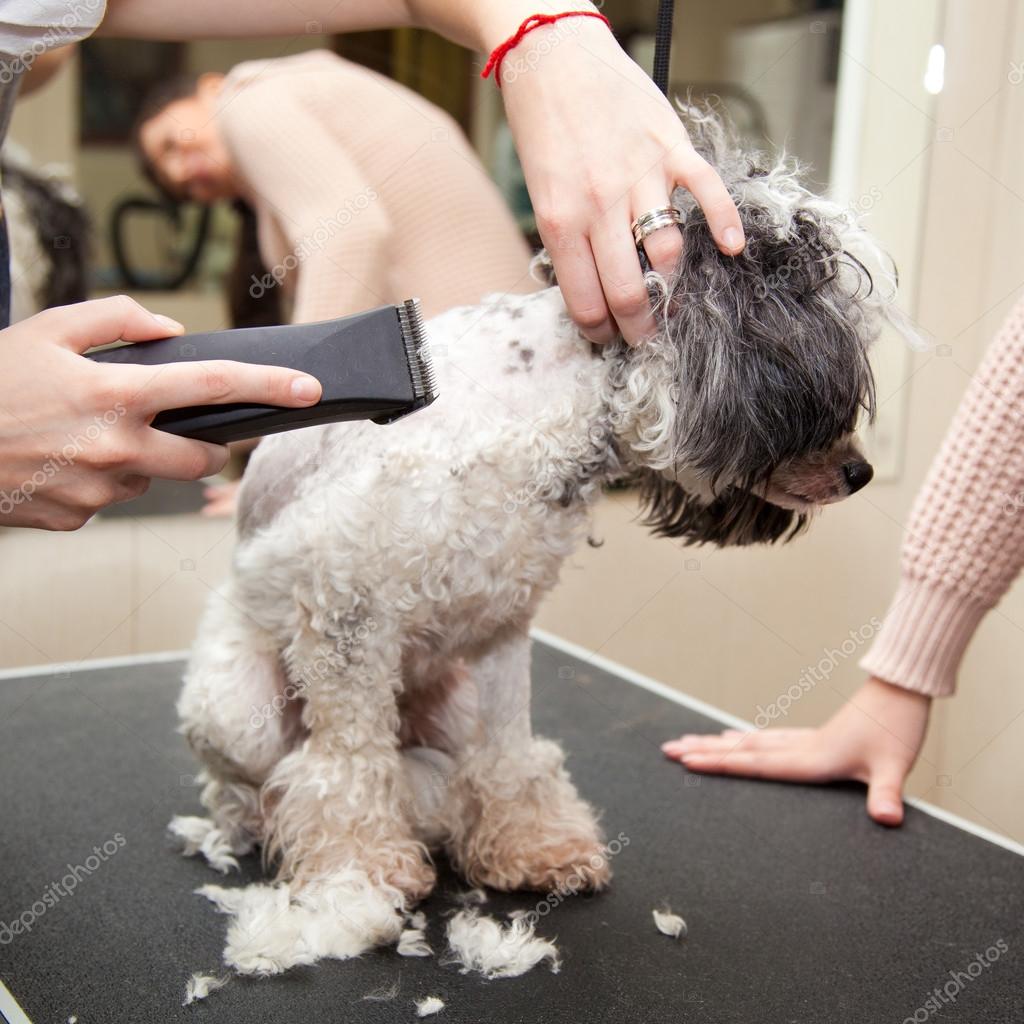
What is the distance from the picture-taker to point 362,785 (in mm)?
1121

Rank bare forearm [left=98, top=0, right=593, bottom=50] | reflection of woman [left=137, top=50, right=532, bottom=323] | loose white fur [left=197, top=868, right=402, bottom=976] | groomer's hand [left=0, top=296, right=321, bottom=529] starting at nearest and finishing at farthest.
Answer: groomer's hand [left=0, top=296, right=321, bottom=529]
loose white fur [left=197, top=868, right=402, bottom=976]
bare forearm [left=98, top=0, right=593, bottom=50]
reflection of woman [left=137, top=50, right=532, bottom=323]

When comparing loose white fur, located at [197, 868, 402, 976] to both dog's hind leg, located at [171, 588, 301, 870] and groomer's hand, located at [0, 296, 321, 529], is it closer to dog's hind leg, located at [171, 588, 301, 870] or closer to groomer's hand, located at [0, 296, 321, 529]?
dog's hind leg, located at [171, 588, 301, 870]

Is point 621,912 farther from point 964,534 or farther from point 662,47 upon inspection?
point 662,47

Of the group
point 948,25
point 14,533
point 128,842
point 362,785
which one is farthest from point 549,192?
point 14,533

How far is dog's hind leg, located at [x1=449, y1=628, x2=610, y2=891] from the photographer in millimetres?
1198

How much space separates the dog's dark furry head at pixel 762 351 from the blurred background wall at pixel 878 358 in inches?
41.4

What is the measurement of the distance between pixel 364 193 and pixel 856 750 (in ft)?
3.98

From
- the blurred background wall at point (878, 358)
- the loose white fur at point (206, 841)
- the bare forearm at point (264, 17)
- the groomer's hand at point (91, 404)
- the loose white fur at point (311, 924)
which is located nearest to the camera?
the groomer's hand at point (91, 404)

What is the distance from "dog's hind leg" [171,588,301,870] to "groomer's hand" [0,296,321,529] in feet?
1.35

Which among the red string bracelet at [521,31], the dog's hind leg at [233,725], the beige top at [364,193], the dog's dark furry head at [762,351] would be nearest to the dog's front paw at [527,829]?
the dog's hind leg at [233,725]

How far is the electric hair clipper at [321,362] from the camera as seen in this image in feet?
2.72

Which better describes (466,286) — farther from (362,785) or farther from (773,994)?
(773,994)

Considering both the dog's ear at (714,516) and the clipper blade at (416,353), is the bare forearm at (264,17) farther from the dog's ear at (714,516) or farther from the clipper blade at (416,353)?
the dog's ear at (714,516)

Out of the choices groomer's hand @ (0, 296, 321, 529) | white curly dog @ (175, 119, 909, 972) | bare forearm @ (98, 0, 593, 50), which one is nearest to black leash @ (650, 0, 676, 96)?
white curly dog @ (175, 119, 909, 972)
